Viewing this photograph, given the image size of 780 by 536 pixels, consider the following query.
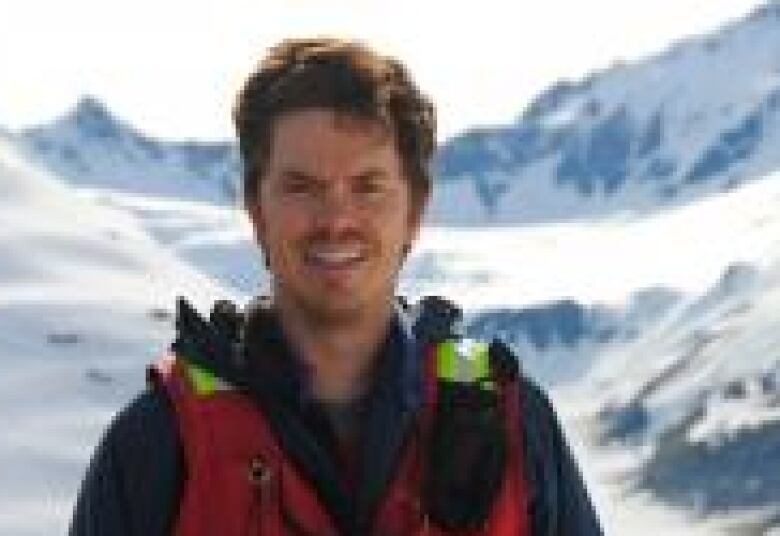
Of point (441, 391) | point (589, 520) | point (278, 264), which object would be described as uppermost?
point (278, 264)

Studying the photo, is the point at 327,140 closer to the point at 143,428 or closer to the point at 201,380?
the point at 201,380

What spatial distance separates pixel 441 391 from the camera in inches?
403

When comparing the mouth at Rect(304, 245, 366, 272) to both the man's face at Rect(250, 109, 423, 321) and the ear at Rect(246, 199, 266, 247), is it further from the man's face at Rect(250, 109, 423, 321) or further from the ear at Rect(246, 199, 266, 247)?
the ear at Rect(246, 199, 266, 247)

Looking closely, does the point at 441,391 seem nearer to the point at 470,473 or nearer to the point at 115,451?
the point at 470,473

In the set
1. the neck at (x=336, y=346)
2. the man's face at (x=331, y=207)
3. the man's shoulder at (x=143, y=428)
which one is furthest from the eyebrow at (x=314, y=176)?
the man's shoulder at (x=143, y=428)

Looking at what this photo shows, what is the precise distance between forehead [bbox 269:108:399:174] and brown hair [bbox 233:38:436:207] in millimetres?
36

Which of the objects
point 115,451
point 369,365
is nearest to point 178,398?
point 115,451

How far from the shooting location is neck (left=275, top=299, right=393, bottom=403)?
401 inches

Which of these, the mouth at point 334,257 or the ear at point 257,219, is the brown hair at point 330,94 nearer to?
the ear at point 257,219

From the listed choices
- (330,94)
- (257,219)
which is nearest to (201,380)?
(257,219)

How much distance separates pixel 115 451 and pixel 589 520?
7.59ft

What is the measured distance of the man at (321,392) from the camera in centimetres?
973

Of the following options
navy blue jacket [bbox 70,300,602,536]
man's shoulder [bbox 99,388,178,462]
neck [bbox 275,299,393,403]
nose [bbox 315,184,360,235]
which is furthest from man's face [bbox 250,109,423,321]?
man's shoulder [bbox 99,388,178,462]

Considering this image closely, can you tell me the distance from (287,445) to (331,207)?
3.58ft
